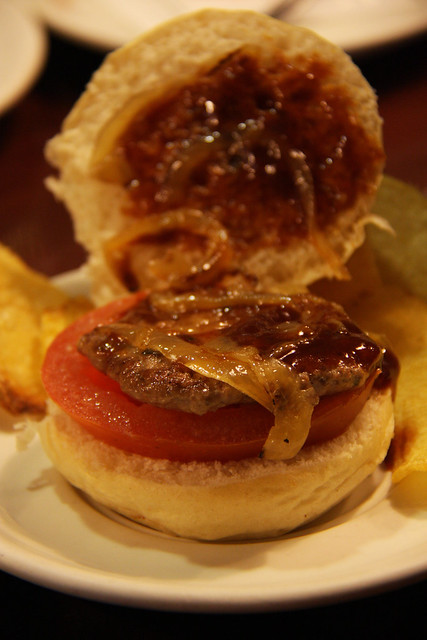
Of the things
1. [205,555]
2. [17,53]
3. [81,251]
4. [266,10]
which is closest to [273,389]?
[205,555]

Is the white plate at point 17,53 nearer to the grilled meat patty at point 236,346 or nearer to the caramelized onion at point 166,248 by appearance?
the caramelized onion at point 166,248

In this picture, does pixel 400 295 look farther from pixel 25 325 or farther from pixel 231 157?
pixel 25 325

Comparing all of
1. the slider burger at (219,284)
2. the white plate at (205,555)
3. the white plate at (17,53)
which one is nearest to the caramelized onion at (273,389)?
the slider burger at (219,284)

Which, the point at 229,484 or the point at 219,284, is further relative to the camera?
the point at 219,284

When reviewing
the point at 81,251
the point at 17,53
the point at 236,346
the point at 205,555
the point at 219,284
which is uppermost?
the point at 236,346

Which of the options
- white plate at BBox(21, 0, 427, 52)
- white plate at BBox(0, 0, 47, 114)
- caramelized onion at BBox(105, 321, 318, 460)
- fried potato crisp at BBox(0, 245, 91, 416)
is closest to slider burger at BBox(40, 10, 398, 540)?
caramelized onion at BBox(105, 321, 318, 460)

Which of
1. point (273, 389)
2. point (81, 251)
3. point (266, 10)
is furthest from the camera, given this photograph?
point (266, 10)
